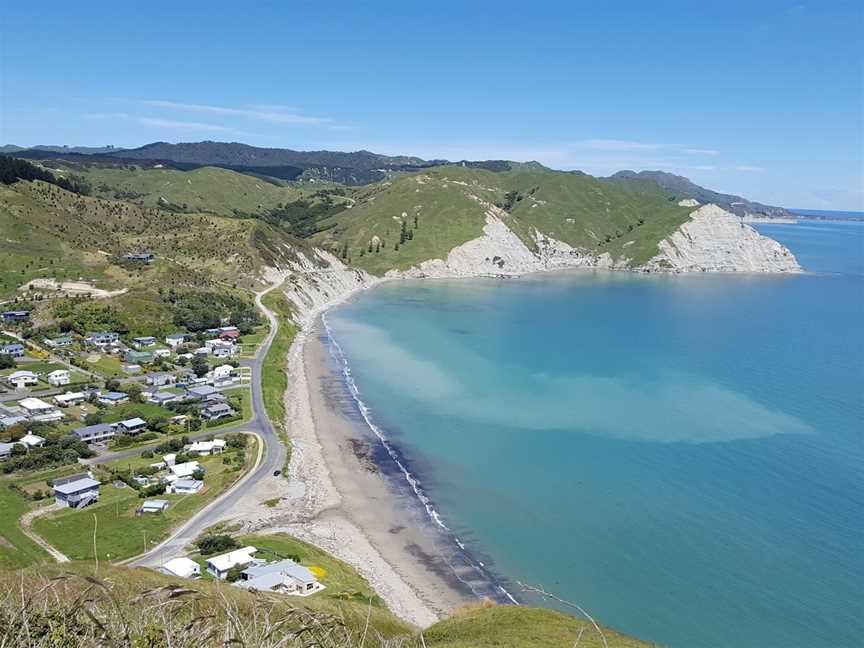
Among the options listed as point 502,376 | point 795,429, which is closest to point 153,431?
point 502,376

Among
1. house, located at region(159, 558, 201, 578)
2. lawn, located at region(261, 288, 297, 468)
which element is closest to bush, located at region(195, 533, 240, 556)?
house, located at region(159, 558, 201, 578)

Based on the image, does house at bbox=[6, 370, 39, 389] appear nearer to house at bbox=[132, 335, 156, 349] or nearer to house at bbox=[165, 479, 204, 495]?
house at bbox=[132, 335, 156, 349]

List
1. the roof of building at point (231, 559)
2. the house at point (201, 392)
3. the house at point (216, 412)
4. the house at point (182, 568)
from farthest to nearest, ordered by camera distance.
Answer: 1. the house at point (201, 392)
2. the house at point (216, 412)
3. the roof of building at point (231, 559)
4. the house at point (182, 568)

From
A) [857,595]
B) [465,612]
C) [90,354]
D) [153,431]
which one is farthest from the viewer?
[90,354]

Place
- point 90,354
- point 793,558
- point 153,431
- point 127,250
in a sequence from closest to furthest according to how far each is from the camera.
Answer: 1. point 793,558
2. point 153,431
3. point 90,354
4. point 127,250

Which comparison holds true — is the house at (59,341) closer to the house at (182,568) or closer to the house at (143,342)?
the house at (143,342)

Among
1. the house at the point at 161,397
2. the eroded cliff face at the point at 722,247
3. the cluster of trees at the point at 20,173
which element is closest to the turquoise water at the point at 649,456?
the house at the point at 161,397

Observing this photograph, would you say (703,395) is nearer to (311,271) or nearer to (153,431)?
(153,431)
